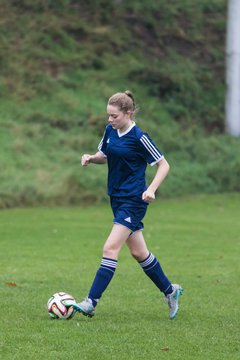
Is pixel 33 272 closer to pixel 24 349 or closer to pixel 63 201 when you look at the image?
pixel 24 349

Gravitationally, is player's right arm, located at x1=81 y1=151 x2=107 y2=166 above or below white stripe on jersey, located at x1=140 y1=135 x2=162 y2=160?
below

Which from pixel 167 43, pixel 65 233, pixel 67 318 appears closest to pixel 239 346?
pixel 67 318

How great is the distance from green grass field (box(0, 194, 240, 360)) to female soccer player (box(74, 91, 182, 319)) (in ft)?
1.66

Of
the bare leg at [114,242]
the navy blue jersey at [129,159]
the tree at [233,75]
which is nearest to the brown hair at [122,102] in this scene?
the navy blue jersey at [129,159]

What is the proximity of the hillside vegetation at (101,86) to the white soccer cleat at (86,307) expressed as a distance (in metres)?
13.6

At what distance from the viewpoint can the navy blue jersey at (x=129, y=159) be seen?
872cm

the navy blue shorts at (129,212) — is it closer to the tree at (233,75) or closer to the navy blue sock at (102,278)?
the navy blue sock at (102,278)

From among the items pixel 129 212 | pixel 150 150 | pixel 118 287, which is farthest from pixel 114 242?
pixel 118 287

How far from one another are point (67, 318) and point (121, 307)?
1108mm

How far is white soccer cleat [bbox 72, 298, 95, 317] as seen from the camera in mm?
8469

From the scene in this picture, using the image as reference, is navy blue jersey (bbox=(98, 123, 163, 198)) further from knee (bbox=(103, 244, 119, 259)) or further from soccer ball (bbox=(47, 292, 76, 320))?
soccer ball (bbox=(47, 292, 76, 320))

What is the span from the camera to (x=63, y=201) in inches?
889

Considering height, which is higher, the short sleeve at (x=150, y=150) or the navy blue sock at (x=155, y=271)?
the short sleeve at (x=150, y=150)

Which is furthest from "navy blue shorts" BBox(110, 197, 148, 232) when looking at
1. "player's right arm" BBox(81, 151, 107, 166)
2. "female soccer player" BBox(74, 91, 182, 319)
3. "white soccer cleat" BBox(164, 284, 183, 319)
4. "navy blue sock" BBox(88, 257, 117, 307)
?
"white soccer cleat" BBox(164, 284, 183, 319)
